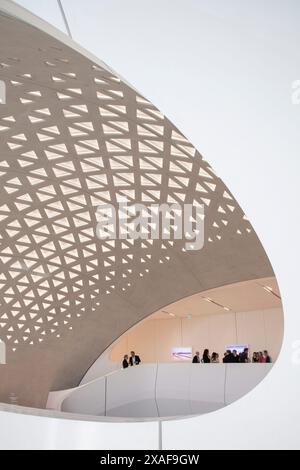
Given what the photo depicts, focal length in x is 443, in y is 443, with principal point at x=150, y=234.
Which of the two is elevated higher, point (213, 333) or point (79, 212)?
point (79, 212)

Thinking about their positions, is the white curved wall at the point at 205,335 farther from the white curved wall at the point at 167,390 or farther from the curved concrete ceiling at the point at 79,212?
the white curved wall at the point at 167,390

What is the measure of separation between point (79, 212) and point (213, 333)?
19.7 m

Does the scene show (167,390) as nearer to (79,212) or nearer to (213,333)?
(79,212)

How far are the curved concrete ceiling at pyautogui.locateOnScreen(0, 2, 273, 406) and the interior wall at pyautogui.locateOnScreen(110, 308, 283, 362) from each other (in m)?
6.16

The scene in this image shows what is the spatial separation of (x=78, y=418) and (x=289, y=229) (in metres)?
2.22

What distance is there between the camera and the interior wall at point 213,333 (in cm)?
3766

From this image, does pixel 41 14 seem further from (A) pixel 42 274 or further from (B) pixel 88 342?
(B) pixel 88 342

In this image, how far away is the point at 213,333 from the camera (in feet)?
137

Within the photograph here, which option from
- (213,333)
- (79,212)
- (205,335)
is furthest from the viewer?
(205,335)

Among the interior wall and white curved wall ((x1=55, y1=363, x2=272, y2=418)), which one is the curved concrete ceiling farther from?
white curved wall ((x1=55, y1=363, x2=272, y2=418))

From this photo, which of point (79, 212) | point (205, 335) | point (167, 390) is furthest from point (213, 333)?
point (167, 390)

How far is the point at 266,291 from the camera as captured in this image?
33094 mm

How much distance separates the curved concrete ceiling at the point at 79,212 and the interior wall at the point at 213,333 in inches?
242

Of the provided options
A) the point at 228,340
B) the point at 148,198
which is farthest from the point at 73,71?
the point at 228,340
